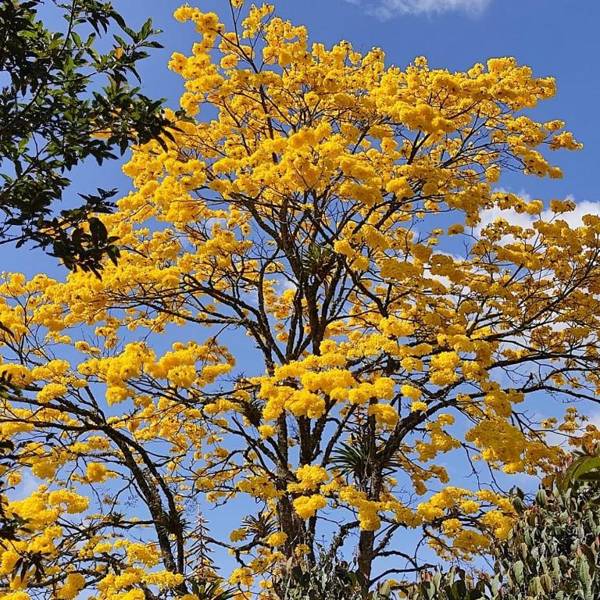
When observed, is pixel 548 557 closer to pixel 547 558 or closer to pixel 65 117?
pixel 547 558

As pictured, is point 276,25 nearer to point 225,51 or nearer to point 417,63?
point 225,51

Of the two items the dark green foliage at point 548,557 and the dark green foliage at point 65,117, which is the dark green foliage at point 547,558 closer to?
the dark green foliage at point 548,557

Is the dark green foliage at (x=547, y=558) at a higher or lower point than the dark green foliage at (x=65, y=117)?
lower

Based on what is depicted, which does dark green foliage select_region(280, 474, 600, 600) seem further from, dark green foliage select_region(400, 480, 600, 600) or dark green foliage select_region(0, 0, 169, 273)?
dark green foliage select_region(0, 0, 169, 273)

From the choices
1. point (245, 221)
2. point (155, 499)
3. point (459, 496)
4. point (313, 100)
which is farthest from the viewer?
point (245, 221)

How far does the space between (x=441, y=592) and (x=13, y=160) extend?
4054 mm

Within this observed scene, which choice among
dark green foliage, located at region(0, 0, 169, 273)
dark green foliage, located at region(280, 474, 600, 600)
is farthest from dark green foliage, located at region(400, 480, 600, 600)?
dark green foliage, located at region(0, 0, 169, 273)

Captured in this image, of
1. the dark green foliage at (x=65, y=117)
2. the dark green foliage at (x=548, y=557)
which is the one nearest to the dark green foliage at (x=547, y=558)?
the dark green foliage at (x=548, y=557)

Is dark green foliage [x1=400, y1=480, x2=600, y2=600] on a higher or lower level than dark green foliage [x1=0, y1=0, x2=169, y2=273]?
lower

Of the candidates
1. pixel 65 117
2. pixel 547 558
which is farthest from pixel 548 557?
pixel 65 117

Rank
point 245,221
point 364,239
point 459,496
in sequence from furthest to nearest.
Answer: point 245,221 → point 364,239 → point 459,496

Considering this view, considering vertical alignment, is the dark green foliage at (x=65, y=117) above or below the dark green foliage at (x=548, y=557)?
above

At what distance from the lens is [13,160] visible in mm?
4656

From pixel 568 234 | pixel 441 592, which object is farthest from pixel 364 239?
pixel 441 592
